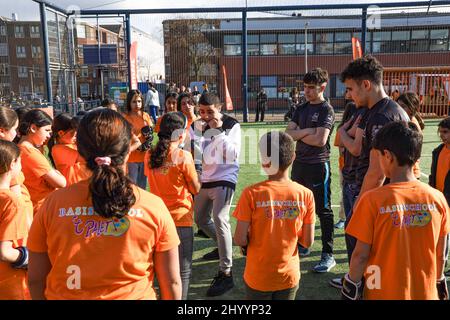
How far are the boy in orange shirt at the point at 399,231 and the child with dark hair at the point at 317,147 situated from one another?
201 centimetres

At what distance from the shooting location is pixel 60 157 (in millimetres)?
4176

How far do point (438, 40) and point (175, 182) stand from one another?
36.3m

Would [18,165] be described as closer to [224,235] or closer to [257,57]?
[224,235]

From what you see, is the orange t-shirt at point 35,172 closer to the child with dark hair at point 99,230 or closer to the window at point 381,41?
the child with dark hair at point 99,230

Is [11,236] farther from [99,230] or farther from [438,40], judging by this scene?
[438,40]

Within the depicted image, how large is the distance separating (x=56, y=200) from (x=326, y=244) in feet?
11.2

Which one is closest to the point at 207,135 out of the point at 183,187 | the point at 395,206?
the point at 183,187

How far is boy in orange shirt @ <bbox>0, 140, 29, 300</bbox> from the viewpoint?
2.37 m

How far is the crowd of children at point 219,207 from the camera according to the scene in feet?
5.90

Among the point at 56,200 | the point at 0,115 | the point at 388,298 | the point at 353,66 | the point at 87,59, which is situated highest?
the point at 87,59

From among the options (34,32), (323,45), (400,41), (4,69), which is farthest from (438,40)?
(34,32)

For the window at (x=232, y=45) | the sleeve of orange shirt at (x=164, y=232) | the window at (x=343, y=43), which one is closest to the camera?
the sleeve of orange shirt at (x=164, y=232)

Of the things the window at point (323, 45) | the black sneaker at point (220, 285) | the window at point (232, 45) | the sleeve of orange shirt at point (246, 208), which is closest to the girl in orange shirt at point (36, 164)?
the sleeve of orange shirt at point (246, 208)

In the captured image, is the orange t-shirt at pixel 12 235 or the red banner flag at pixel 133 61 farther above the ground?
the red banner flag at pixel 133 61
